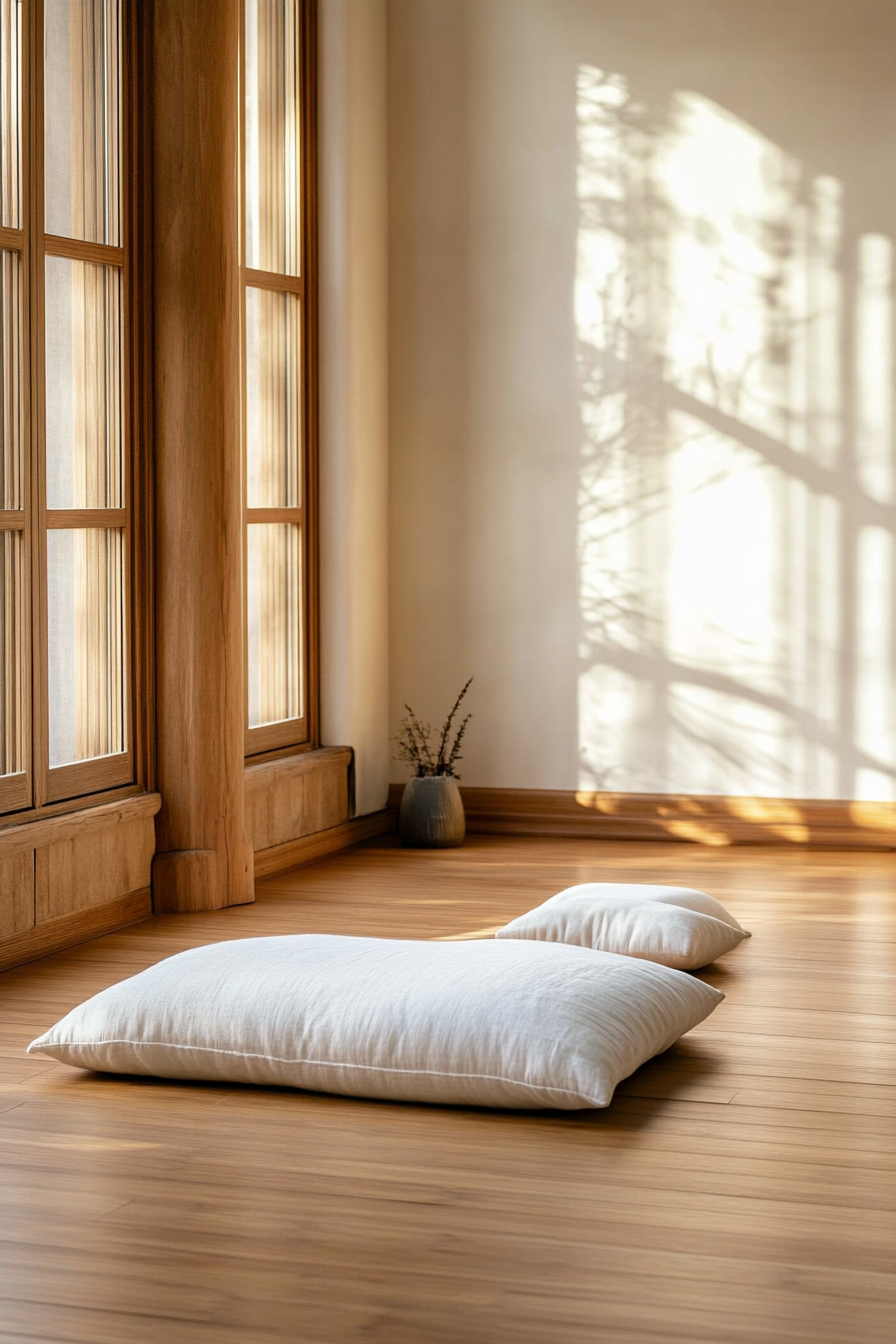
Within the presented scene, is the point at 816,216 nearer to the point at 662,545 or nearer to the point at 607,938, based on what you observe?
the point at 662,545

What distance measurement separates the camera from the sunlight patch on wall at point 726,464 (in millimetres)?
5387

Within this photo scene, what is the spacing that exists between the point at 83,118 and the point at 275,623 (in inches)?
65.0

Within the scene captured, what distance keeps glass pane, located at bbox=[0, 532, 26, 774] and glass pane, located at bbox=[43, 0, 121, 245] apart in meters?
0.80

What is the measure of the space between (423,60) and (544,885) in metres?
2.86

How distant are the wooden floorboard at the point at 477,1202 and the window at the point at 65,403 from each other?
78cm

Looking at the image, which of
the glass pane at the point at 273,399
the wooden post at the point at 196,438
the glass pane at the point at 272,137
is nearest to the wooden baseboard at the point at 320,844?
the wooden post at the point at 196,438

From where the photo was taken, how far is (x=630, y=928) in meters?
3.55

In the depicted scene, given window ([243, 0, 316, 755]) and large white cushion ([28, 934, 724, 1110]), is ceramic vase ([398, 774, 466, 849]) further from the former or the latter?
large white cushion ([28, 934, 724, 1110])

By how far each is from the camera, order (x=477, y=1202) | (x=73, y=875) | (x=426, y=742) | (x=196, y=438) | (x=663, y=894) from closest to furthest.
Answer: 1. (x=477, y=1202)
2. (x=663, y=894)
3. (x=73, y=875)
4. (x=196, y=438)
5. (x=426, y=742)

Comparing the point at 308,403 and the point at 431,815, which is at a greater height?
the point at 308,403

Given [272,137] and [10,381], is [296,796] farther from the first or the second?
[272,137]

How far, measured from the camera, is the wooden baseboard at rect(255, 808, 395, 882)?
16.1ft

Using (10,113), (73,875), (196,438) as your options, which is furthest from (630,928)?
(10,113)

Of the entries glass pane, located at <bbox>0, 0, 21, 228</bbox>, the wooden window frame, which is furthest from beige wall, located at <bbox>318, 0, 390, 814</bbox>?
glass pane, located at <bbox>0, 0, 21, 228</bbox>
